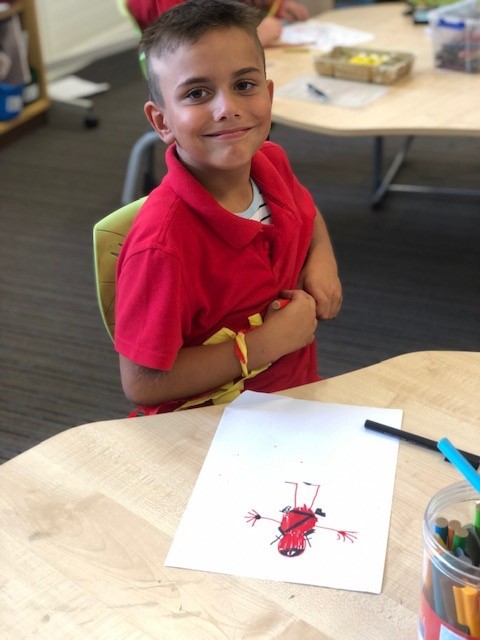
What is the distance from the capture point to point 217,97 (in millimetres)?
1089

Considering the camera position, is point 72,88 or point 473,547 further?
point 72,88

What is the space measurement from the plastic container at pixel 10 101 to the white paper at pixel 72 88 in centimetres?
38

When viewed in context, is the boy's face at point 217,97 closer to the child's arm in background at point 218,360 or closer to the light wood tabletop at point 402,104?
the child's arm in background at point 218,360

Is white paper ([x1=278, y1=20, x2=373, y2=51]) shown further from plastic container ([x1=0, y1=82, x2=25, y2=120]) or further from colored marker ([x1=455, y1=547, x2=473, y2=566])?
colored marker ([x1=455, y1=547, x2=473, y2=566])

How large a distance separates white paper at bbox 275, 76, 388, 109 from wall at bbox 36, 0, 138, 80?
103 inches

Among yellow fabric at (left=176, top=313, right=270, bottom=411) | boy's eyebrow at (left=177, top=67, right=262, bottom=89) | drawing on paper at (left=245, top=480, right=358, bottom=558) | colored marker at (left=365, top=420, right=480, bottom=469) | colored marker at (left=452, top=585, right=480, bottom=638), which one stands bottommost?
yellow fabric at (left=176, top=313, right=270, bottom=411)

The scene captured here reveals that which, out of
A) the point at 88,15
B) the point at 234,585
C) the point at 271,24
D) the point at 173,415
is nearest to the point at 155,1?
the point at 271,24

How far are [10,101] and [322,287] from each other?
10.1ft

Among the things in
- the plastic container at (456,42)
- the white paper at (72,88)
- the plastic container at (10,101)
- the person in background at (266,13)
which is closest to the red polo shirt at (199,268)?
the person in background at (266,13)

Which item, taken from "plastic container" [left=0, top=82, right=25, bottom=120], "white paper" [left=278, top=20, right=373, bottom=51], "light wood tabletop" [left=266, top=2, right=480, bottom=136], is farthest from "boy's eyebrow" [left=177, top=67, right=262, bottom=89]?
"plastic container" [left=0, top=82, right=25, bottom=120]

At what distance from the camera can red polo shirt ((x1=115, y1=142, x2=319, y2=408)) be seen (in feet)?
3.52

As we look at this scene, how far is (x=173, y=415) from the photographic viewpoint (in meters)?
1.03

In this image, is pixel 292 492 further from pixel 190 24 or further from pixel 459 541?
pixel 190 24

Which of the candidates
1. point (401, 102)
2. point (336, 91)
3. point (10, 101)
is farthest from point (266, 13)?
point (10, 101)
